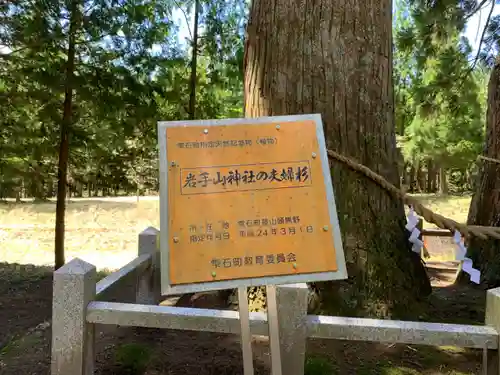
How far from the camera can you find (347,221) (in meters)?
3.03

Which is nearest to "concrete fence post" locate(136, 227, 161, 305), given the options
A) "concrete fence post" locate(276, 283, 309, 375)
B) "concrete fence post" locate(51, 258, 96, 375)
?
"concrete fence post" locate(51, 258, 96, 375)

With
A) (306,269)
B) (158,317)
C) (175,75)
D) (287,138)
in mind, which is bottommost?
(158,317)

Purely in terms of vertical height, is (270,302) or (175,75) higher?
(175,75)

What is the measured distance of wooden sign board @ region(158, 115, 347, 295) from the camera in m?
1.79

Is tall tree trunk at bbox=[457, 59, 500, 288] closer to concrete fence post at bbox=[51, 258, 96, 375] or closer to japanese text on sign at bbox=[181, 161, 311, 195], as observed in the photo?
japanese text on sign at bbox=[181, 161, 311, 195]

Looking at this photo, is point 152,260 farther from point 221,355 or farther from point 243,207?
point 243,207

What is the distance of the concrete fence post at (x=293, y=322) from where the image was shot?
214cm

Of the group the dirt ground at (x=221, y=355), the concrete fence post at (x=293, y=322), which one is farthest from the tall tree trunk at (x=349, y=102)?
the concrete fence post at (x=293, y=322)

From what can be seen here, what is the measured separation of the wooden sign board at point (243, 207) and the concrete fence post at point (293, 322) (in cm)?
34

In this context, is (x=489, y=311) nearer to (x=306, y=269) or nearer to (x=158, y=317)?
(x=306, y=269)

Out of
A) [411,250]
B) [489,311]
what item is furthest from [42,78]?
[489,311]

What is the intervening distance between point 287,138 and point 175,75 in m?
Answer: 5.91

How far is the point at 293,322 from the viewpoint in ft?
7.04

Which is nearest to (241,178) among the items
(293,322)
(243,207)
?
(243,207)
